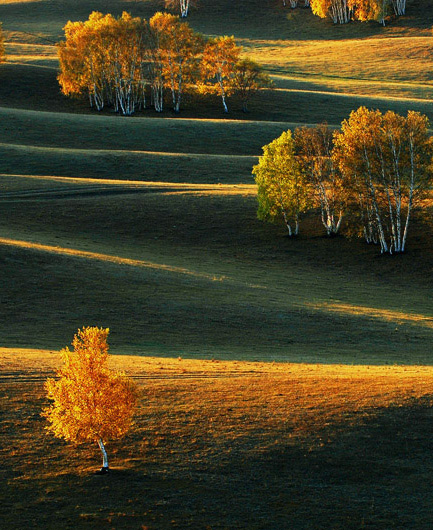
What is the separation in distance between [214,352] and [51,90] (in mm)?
107596

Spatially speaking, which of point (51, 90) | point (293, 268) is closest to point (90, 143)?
Result: point (51, 90)

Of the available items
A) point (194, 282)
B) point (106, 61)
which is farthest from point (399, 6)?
point (194, 282)

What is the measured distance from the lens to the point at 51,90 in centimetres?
13350

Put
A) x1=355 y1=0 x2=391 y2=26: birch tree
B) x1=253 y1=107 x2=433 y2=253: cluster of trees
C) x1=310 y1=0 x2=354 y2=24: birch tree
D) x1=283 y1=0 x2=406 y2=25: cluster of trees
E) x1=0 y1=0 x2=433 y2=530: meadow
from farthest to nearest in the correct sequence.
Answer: x1=310 y1=0 x2=354 y2=24: birch tree → x1=283 y1=0 x2=406 y2=25: cluster of trees → x1=355 y1=0 x2=391 y2=26: birch tree → x1=253 y1=107 x2=433 y2=253: cluster of trees → x1=0 y1=0 x2=433 y2=530: meadow

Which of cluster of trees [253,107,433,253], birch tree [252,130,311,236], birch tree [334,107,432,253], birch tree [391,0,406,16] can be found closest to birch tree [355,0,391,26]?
birch tree [391,0,406,16]

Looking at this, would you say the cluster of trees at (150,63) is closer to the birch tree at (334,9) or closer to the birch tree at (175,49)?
the birch tree at (175,49)

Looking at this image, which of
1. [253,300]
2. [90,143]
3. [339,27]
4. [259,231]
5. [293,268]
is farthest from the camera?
[339,27]

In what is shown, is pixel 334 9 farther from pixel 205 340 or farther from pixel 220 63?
pixel 205 340

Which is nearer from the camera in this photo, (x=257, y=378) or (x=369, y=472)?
(x=369, y=472)

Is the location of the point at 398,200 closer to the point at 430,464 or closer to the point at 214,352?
the point at 214,352

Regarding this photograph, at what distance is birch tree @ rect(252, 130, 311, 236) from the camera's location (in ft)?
226

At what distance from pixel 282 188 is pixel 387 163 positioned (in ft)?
33.4

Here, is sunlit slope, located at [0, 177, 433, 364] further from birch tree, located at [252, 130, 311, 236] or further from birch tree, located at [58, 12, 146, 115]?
birch tree, located at [58, 12, 146, 115]

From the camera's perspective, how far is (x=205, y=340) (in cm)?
3947
